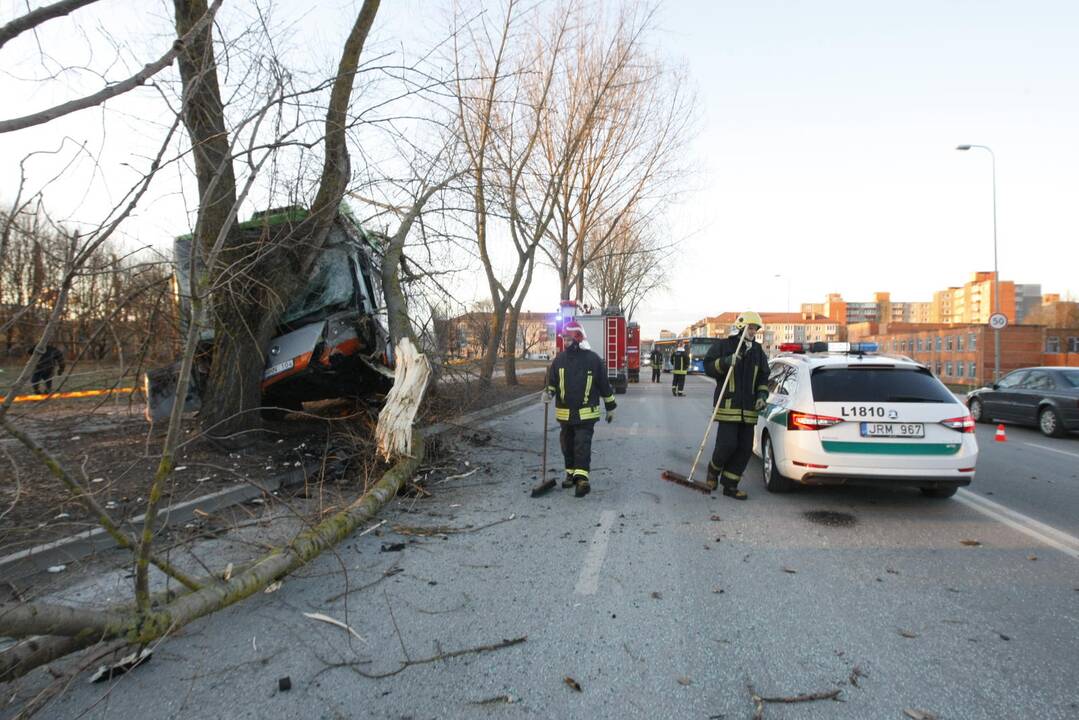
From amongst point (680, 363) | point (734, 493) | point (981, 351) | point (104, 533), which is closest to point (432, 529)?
point (104, 533)

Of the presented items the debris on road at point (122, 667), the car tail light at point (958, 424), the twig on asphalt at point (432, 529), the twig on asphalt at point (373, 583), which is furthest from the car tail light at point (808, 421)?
the debris on road at point (122, 667)

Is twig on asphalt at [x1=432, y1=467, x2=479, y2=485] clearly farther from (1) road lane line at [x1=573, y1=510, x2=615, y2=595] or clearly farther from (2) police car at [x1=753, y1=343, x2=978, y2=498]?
(2) police car at [x1=753, y1=343, x2=978, y2=498]

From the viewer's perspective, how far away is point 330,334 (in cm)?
817

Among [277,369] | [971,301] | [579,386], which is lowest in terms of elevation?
[579,386]

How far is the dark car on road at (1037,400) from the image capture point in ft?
37.8

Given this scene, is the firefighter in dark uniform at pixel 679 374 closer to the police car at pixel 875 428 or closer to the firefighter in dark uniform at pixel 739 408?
the firefighter in dark uniform at pixel 739 408

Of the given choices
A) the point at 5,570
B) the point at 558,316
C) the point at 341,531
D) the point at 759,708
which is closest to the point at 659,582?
the point at 759,708

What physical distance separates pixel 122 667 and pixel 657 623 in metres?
2.68

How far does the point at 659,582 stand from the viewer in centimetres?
408

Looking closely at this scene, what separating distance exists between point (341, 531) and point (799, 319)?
151305mm

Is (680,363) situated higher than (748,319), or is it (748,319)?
(748,319)

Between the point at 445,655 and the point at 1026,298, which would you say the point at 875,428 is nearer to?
the point at 445,655

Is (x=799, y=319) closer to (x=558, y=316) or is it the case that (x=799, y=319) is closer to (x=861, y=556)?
(x=558, y=316)

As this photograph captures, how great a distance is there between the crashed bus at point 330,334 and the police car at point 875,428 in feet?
15.8
